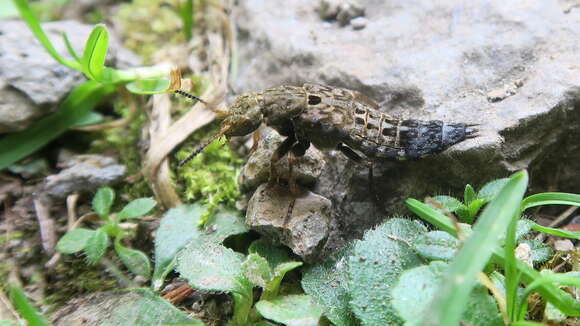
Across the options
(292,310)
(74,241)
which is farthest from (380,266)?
(74,241)

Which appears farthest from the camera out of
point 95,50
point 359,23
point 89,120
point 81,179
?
point 359,23

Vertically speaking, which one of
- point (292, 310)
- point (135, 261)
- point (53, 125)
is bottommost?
point (135, 261)

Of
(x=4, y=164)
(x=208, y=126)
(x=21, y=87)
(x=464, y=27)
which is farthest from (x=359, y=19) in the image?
(x=4, y=164)

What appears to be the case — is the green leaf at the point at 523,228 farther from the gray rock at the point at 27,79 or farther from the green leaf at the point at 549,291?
the gray rock at the point at 27,79

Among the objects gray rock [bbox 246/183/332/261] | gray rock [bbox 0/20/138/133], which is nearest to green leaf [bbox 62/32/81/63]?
gray rock [bbox 0/20/138/133]

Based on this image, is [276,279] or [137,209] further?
[137,209]

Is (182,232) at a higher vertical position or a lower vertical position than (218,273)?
lower

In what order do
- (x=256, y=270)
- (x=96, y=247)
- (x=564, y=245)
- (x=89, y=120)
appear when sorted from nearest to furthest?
(x=256, y=270) < (x=564, y=245) < (x=96, y=247) < (x=89, y=120)

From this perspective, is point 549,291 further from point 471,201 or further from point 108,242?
point 108,242

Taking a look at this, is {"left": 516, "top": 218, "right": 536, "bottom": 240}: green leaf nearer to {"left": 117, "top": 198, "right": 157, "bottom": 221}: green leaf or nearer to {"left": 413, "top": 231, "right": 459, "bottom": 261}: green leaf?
{"left": 413, "top": 231, "right": 459, "bottom": 261}: green leaf
